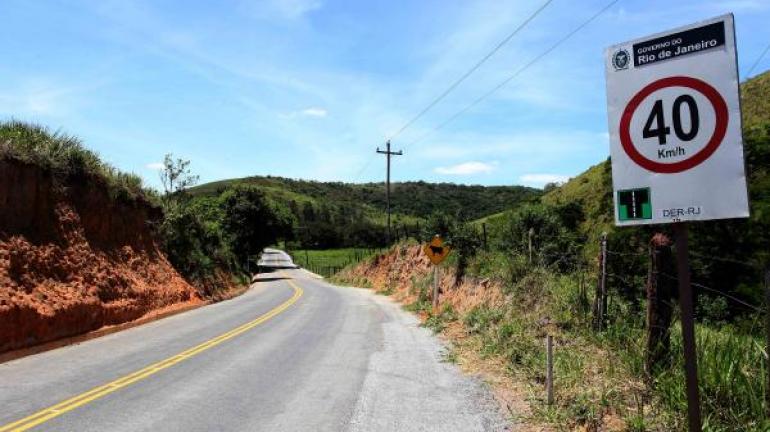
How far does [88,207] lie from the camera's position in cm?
1897

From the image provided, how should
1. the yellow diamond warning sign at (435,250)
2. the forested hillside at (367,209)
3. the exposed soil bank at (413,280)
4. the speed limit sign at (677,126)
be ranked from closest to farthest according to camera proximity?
the speed limit sign at (677,126) → the exposed soil bank at (413,280) → the yellow diamond warning sign at (435,250) → the forested hillside at (367,209)

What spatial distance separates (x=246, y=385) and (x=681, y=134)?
7.33m

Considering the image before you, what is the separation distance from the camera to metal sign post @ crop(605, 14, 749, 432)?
3701mm

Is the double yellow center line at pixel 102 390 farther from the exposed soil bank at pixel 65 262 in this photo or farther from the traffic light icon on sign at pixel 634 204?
the traffic light icon on sign at pixel 634 204

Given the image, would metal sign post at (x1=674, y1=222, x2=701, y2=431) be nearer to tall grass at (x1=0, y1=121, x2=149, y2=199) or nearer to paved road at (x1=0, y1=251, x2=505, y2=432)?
paved road at (x1=0, y1=251, x2=505, y2=432)

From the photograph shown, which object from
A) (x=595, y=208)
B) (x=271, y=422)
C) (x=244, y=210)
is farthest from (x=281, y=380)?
(x=244, y=210)

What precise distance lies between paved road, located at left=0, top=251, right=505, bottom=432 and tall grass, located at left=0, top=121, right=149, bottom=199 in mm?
5438

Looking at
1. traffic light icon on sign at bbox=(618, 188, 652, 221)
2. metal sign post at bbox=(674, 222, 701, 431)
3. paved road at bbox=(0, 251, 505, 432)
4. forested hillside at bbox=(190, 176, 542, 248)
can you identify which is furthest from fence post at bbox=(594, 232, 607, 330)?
forested hillside at bbox=(190, 176, 542, 248)

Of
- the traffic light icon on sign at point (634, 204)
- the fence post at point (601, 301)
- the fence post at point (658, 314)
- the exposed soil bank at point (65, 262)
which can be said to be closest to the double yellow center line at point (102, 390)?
the exposed soil bank at point (65, 262)

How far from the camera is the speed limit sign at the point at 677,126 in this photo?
370 cm

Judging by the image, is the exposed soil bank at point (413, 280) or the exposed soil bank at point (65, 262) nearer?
the exposed soil bank at point (65, 262)

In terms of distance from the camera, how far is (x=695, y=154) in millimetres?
3814

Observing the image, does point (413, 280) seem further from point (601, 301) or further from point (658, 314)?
point (658, 314)

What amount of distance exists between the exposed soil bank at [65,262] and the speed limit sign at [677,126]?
1274 cm
